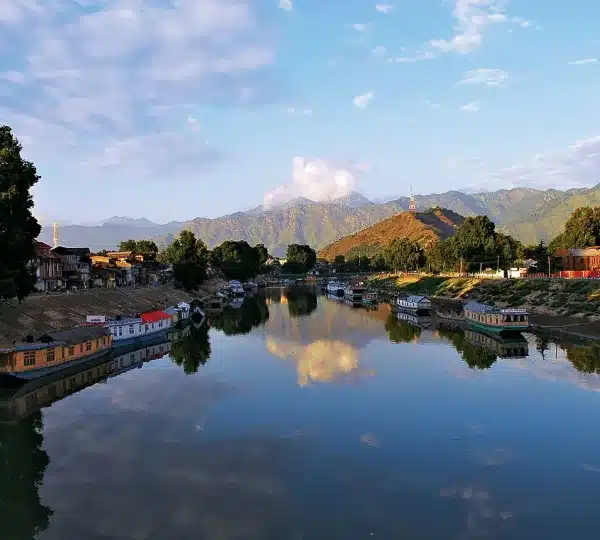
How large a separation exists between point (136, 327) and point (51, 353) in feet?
83.9

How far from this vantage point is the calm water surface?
84.8ft

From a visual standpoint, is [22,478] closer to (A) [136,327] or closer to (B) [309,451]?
(B) [309,451]

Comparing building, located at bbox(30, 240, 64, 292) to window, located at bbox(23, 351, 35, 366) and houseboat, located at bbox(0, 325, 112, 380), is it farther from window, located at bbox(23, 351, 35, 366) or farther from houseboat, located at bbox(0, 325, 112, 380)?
window, located at bbox(23, 351, 35, 366)

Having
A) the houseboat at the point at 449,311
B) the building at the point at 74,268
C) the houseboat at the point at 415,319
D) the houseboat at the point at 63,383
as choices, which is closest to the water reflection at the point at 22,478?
the houseboat at the point at 63,383

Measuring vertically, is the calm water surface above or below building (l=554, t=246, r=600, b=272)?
below

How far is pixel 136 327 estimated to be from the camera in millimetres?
82562

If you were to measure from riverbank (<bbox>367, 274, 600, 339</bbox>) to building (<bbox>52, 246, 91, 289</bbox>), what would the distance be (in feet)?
314

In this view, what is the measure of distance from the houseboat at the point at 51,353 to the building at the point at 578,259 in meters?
119

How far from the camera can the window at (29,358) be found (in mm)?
53438

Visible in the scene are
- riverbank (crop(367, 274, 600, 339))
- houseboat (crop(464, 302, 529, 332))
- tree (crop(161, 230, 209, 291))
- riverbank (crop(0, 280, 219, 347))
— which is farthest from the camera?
tree (crop(161, 230, 209, 291))

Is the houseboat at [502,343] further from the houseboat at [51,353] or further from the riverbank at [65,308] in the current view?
the riverbank at [65,308]

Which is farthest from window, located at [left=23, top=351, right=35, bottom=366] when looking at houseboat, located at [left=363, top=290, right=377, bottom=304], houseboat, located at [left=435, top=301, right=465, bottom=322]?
houseboat, located at [left=363, top=290, right=377, bottom=304]

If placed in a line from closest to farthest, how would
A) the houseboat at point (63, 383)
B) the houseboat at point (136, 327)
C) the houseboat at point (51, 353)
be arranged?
1. the houseboat at point (63, 383)
2. the houseboat at point (51, 353)
3. the houseboat at point (136, 327)

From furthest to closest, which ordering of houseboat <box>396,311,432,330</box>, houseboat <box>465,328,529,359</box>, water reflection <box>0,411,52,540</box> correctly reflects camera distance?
houseboat <box>396,311,432,330</box>
houseboat <box>465,328,529,359</box>
water reflection <box>0,411,52,540</box>
